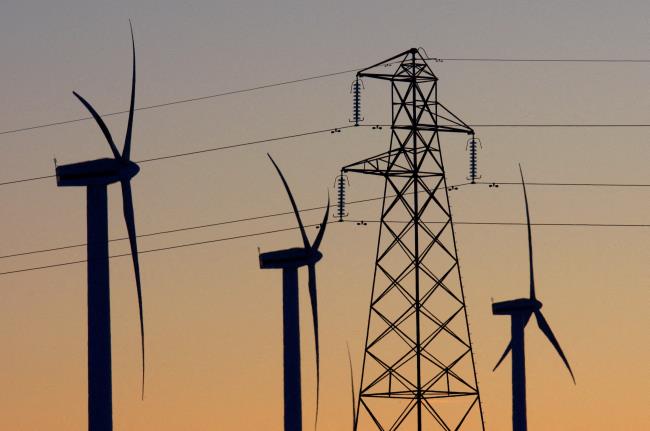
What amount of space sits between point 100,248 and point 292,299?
30622 millimetres

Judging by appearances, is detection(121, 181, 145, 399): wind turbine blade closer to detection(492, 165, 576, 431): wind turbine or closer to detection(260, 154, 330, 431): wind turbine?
detection(260, 154, 330, 431): wind turbine

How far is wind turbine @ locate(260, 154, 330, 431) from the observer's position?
496 feet

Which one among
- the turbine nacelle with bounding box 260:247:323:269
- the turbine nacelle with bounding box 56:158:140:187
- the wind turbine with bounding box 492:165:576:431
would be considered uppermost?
the turbine nacelle with bounding box 56:158:140:187

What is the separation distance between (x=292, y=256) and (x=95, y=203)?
28597mm

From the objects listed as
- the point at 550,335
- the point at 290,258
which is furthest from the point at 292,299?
the point at 550,335

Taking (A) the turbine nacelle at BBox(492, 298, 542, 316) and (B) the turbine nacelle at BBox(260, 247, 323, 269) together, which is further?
(A) the turbine nacelle at BBox(492, 298, 542, 316)

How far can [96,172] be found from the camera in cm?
13075

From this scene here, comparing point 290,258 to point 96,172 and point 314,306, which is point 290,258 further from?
point 96,172

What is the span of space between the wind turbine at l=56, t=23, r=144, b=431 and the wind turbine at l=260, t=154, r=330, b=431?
20.7 meters

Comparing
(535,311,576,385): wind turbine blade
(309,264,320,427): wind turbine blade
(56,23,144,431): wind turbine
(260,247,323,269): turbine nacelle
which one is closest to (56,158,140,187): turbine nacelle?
(56,23,144,431): wind turbine

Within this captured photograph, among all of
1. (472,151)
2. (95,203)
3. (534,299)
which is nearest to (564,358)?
(534,299)

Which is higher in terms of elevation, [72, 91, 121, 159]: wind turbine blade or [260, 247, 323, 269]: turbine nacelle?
[72, 91, 121, 159]: wind turbine blade

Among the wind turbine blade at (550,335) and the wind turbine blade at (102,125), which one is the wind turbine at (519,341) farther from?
the wind turbine blade at (102,125)

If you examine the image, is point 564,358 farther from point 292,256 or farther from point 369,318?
point 369,318
